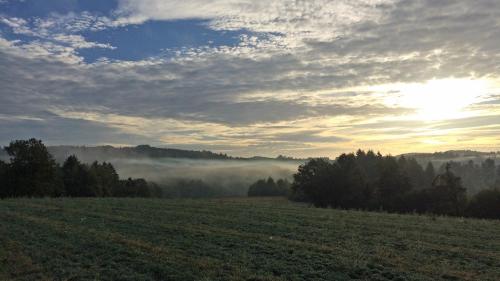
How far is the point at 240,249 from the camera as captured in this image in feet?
54.9


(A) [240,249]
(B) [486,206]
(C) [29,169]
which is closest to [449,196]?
(B) [486,206]

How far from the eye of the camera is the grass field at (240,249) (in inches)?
528

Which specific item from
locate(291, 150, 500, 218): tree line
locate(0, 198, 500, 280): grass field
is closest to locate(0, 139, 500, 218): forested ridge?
locate(291, 150, 500, 218): tree line

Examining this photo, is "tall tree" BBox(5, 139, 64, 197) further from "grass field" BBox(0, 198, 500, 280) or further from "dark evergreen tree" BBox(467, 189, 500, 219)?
"dark evergreen tree" BBox(467, 189, 500, 219)

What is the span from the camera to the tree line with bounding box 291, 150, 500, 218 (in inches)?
2576

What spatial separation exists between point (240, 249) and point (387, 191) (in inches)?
2624

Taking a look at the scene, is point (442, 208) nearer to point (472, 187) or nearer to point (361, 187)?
point (361, 187)

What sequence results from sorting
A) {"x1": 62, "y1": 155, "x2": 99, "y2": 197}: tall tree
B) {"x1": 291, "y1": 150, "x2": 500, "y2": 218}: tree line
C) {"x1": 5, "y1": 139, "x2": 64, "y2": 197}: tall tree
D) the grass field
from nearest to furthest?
1. the grass field
2. {"x1": 291, "y1": 150, "x2": 500, "y2": 218}: tree line
3. {"x1": 5, "y1": 139, "x2": 64, "y2": 197}: tall tree
4. {"x1": 62, "y1": 155, "x2": 99, "y2": 197}: tall tree

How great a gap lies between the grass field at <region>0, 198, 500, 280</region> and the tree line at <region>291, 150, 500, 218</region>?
43804mm

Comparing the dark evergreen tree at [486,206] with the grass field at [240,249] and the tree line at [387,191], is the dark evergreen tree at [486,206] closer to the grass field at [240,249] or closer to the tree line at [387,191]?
the tree line at [387,191]

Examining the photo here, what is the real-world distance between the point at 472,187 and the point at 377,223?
525 ft

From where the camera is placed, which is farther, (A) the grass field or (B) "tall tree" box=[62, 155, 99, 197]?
(B) "tall tree" box=[62, 155, 99, 197]

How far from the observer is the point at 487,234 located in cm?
2216

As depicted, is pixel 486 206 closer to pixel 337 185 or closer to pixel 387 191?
pixel 387 191
